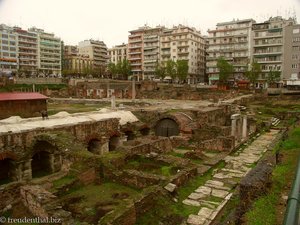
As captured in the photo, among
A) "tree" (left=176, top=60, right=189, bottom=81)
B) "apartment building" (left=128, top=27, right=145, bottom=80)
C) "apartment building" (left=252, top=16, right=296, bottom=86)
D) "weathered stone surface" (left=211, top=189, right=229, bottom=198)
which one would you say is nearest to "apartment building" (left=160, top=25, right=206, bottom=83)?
"apartment building" (left=128, top=27, right=145, bottom=80)

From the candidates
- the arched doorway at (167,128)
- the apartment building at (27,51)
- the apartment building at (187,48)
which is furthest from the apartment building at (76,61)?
the arched doorway at (167,128)

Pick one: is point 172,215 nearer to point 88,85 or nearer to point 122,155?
point 122,155

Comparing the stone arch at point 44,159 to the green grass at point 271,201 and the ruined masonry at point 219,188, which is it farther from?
the green grass at point 271,201

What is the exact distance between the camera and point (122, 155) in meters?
15.4

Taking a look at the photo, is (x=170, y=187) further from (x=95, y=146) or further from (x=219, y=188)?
(x=95, y=146)

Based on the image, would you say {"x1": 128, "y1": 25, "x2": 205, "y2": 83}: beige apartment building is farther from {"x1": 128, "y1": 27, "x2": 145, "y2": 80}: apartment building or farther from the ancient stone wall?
the ancient stone wall

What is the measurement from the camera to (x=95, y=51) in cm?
12000

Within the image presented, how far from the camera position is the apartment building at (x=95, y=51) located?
119062 mm

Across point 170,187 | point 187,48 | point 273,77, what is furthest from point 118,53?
point 170,187

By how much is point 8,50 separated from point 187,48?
51.4 meters

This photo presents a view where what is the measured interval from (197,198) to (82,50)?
380 feet

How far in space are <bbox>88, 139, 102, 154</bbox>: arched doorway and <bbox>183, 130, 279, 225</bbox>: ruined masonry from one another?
29.3 feet

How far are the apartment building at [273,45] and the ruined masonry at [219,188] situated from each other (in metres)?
55.6

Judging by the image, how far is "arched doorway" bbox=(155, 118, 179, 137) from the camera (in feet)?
83.4
